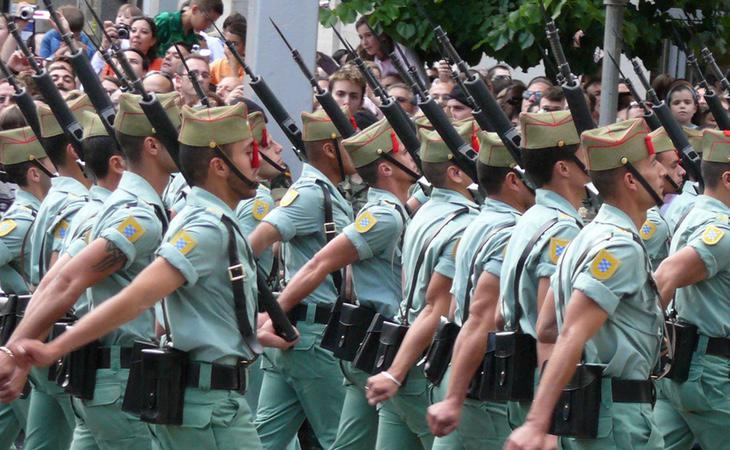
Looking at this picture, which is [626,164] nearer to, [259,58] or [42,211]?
[42,211]

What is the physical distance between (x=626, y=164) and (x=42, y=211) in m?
3.42

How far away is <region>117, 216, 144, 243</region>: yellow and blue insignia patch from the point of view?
688 centimetres

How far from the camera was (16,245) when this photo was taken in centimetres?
933

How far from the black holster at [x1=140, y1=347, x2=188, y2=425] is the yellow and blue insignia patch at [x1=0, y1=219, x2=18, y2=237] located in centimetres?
298

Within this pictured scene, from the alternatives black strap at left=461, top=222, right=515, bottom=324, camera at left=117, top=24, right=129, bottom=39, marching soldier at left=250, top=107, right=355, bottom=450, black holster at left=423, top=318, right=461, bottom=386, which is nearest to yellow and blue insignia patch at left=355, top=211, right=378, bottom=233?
marching soldier at left=250, top=107, right=355, bottom=450

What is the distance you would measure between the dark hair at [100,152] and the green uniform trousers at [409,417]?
1677mm

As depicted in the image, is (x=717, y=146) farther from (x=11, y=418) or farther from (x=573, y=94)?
(x=11, y=418)

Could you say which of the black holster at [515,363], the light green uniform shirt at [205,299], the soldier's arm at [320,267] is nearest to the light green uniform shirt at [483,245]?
the black holster at [515,363]

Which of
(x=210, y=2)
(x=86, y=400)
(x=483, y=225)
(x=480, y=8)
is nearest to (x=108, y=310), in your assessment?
(x=86, y=400)

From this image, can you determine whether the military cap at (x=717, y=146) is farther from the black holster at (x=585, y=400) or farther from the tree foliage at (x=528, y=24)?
the tree foliage at (x=528, y=24)

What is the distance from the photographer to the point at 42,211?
343 inches

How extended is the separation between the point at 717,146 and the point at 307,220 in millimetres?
2214

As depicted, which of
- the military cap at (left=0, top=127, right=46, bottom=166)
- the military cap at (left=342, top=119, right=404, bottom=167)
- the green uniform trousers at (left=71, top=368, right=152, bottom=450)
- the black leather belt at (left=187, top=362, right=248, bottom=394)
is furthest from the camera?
the military cap at (left=0, top=127, right=46, bottom=166)

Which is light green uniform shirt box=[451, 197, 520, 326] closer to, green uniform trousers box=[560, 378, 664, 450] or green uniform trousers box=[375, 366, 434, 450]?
green uniform trousers box=[375, 366, 434, 450]
